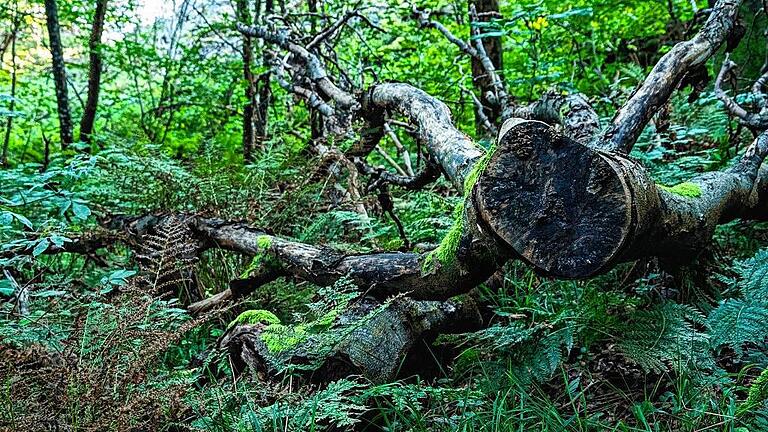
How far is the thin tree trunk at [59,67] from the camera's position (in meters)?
6.16

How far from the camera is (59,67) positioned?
6.37m

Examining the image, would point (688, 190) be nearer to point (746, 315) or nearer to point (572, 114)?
point (746, 315)

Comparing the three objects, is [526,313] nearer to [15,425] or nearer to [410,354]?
[410,354]

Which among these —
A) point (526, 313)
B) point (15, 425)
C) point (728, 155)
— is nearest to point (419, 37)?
point (728, 155)

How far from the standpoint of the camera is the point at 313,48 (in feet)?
18.6

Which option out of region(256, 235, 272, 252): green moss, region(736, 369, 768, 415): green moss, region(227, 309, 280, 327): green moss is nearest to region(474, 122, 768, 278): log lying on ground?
region(736, 369, 768, 415): green moss

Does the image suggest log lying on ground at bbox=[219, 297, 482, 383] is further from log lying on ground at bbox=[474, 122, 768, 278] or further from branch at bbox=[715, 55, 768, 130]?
branch at bbox=[715, 55, 768, 130]

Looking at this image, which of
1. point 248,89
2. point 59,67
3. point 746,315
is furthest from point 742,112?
point 59,67

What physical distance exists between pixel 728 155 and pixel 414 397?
3.22 metres

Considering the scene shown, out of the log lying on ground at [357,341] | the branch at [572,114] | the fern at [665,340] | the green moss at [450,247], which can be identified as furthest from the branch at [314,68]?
the fern at [665,340]

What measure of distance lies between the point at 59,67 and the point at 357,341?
5562 millimetres

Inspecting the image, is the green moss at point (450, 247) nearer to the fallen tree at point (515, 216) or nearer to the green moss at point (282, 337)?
the fallen tree at point (515, 216)

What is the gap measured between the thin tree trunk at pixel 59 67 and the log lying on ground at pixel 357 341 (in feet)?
15.9

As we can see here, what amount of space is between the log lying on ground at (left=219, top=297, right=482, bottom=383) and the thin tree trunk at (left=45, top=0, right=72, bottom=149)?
4837mm
